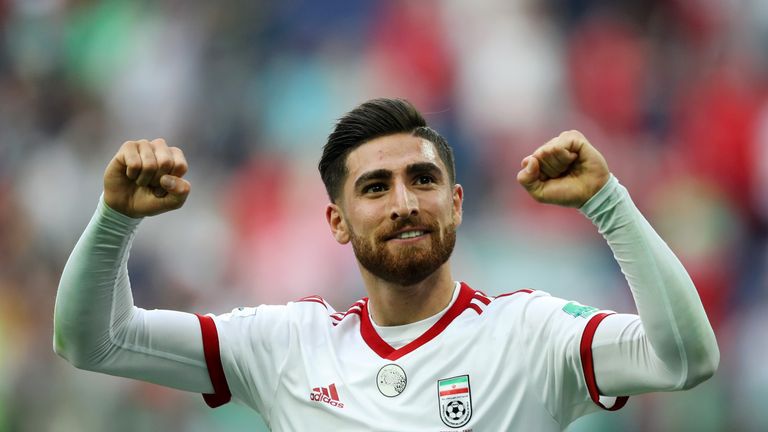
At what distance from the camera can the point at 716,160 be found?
538 centimetres

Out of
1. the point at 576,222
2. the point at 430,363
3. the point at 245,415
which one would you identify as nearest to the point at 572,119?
the point at 576,222

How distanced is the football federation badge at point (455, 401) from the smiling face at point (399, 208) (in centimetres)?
39

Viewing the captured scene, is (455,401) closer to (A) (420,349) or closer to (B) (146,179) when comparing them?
(A) (420,349)

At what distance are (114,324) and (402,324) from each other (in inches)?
38.9

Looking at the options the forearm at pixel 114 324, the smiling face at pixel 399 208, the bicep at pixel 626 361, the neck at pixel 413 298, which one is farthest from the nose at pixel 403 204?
the forearm at pixel 114 324

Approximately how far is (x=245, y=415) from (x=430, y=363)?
299cm

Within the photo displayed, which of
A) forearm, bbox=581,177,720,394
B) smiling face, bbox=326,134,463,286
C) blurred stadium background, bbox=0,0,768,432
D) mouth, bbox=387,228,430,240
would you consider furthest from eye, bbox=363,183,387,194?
blurred stadium background, bbox=0,0,768,432

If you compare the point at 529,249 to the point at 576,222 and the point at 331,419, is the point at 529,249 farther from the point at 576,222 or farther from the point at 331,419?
the point at 331,419

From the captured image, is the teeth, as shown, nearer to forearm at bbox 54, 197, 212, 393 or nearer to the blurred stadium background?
forearm at bbox 54, 197, 212, 393

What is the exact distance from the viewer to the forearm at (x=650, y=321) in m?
2.34

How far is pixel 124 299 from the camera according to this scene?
2980mm

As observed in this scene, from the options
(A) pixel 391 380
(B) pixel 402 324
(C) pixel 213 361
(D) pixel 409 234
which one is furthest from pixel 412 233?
(C) pixel 213 361

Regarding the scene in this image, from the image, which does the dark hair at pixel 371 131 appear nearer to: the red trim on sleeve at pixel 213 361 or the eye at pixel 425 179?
the eye at pixel 425 179

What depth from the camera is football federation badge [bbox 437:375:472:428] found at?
2744 millimetres
